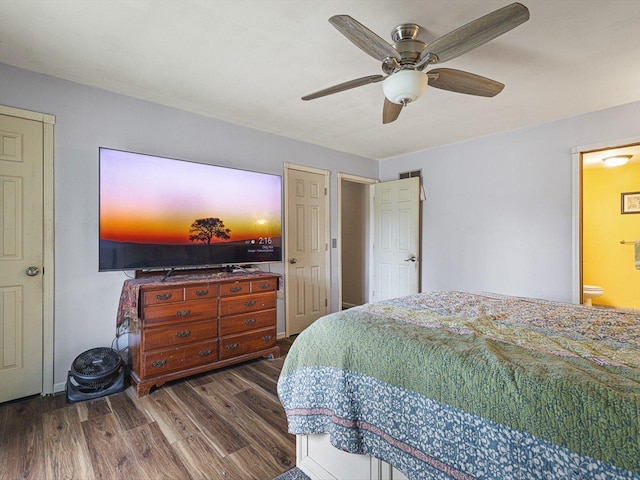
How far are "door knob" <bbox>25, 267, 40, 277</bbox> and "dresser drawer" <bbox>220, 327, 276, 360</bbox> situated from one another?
4.76ft

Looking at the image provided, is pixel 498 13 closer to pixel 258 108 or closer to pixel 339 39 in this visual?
pixel 339 39

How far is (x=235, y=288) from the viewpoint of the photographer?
282cm

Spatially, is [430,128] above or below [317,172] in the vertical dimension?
above

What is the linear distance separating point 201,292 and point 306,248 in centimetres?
166

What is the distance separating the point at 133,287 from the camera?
7.76 feet

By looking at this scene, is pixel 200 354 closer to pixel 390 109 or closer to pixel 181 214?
pixel 181 214

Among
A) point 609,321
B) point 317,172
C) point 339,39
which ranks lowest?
point 609,321

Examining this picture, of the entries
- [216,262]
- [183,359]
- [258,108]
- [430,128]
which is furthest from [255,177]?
[430,128]

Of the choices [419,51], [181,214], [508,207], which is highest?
[419,51]

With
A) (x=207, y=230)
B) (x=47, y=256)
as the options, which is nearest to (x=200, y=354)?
(x=207, y=230)

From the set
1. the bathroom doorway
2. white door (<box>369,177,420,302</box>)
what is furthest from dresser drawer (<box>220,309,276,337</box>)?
the bathroom doorway

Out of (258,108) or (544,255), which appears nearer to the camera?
(258,108)

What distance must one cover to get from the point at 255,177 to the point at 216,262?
94 centimetres

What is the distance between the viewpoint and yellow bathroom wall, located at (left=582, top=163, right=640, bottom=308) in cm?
455
